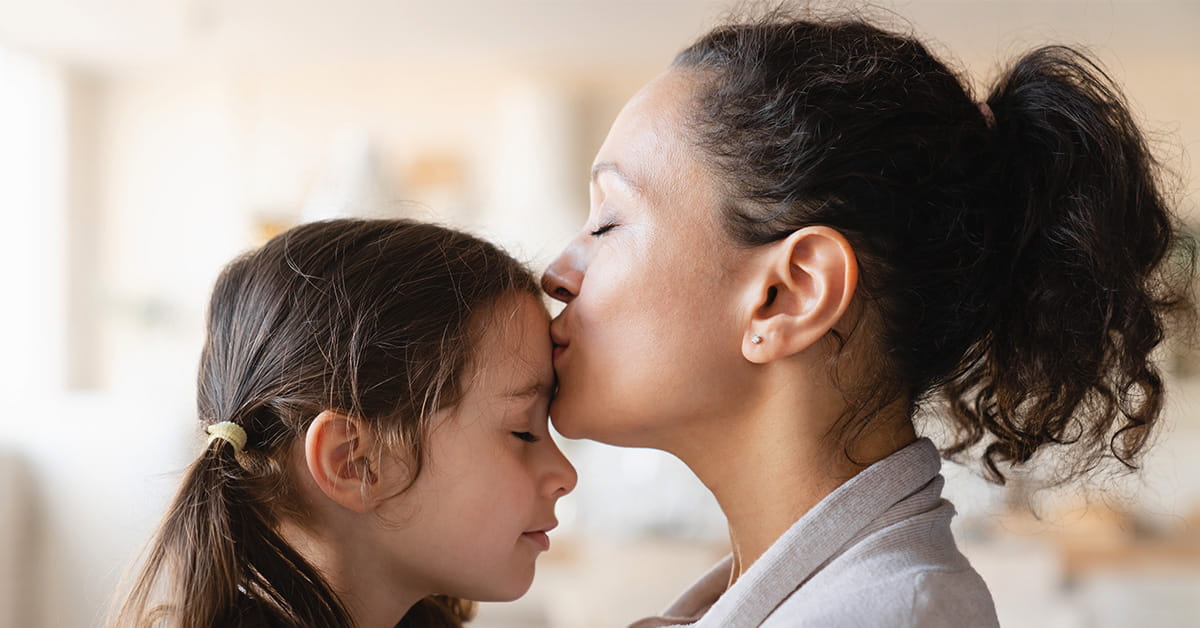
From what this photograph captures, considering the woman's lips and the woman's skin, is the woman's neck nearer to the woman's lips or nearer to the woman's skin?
the woman's skin

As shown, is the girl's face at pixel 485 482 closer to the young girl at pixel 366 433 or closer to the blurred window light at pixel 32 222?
the young girl at pixel 366 433

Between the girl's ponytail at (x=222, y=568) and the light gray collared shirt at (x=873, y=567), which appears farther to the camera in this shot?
the girl's ponytail at (x=222, y=568)

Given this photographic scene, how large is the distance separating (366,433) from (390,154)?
5.44 m

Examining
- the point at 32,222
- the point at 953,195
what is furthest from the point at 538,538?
the point at 32,222

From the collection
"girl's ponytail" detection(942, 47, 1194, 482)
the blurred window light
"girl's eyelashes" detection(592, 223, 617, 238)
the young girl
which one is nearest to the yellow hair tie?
the young girl

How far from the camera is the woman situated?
1.09 m

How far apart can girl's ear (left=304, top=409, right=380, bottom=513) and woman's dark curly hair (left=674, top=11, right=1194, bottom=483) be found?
0.45m

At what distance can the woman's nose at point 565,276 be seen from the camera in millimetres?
1231

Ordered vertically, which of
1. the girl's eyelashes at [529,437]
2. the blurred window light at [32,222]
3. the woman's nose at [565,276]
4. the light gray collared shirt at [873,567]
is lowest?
the blurred window light at [32,222]

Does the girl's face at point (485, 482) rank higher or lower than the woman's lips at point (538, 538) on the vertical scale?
higher

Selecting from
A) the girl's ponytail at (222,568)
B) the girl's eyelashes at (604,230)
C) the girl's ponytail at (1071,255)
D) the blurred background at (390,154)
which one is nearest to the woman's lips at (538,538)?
the girl's ponytail at (222,568)

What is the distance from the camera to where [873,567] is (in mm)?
951

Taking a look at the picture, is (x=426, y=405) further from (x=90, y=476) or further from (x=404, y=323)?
(x=90, y=476)

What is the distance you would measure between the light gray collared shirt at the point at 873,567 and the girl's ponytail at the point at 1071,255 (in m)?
0.17
